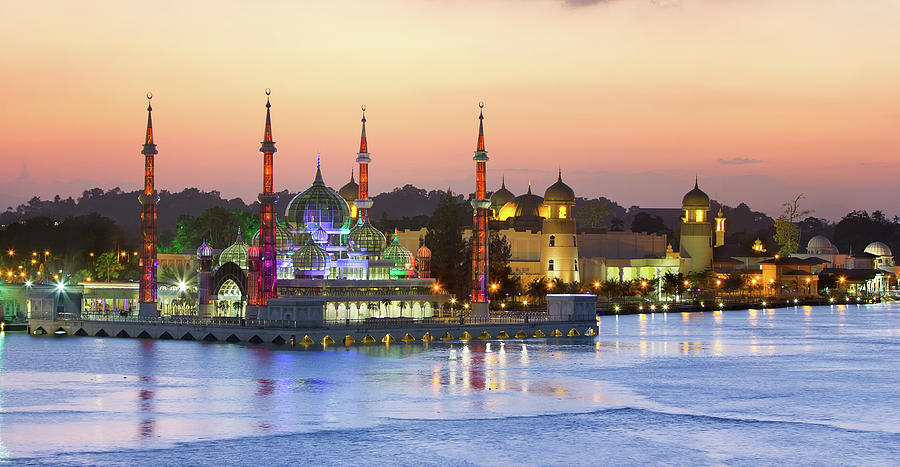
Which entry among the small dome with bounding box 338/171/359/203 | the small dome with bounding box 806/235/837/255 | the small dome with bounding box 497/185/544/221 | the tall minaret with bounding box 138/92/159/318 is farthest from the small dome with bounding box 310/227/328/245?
the small dome with bounding box 806/235/837/255

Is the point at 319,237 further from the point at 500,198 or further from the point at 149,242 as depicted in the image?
the point at 500,198

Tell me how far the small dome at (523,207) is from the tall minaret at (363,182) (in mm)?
38995

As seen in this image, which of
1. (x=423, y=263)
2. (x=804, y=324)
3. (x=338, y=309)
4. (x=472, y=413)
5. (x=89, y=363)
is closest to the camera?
(x=472, y=413)

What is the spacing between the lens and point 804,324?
97.7 metres

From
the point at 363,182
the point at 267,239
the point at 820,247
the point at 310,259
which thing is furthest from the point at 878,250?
the point at 267,239

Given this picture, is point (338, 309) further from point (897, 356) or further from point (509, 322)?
point (897, 356)

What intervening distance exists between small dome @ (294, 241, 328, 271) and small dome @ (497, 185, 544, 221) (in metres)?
53.2

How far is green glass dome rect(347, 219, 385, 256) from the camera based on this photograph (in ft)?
254

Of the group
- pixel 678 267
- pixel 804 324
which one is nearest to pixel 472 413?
pixel 804 324

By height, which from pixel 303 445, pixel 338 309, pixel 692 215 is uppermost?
pixel 692 215

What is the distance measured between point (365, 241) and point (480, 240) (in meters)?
7.53

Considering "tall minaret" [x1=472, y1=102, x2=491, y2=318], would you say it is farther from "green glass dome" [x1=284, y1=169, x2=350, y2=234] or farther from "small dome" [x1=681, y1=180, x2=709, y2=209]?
"small dome" [x1=681, y1=180, x2=709, y2=209]

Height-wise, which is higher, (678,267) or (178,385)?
(678,267)

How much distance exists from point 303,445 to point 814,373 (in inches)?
1171
